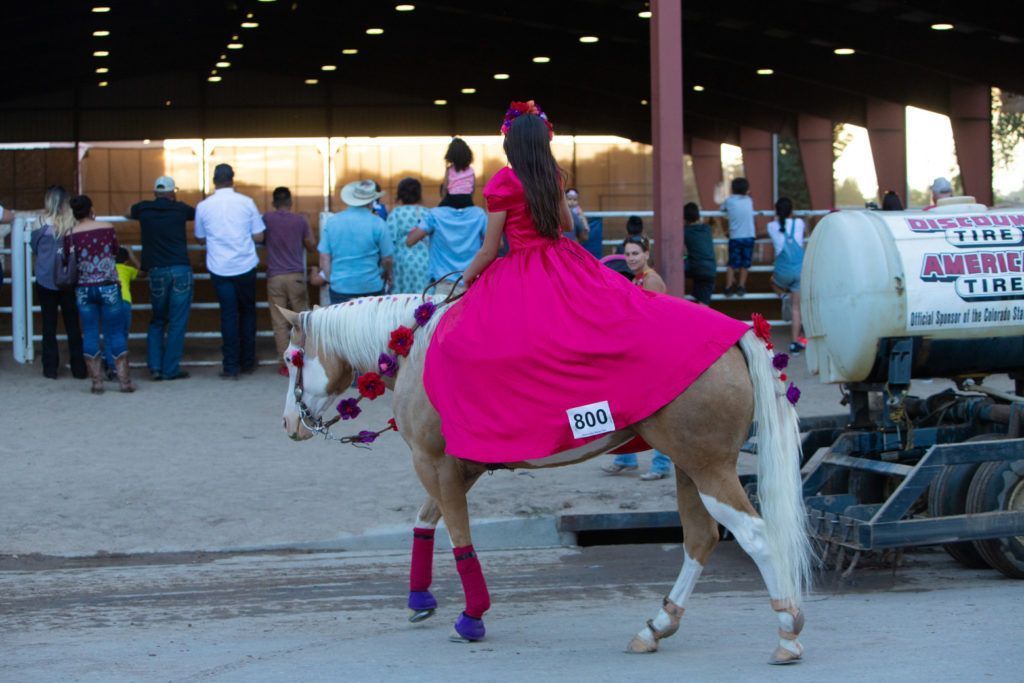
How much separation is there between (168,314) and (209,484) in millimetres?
4084

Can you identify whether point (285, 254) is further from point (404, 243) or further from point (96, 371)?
point (404, 243)

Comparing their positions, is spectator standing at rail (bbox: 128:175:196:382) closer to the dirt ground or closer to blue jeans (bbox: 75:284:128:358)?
blue jeans (bbox: 75:284:128:358)

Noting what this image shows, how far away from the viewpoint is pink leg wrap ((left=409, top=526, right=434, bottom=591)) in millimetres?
6562

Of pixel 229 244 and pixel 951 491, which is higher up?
pixel 229 244

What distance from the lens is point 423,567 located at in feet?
21.5

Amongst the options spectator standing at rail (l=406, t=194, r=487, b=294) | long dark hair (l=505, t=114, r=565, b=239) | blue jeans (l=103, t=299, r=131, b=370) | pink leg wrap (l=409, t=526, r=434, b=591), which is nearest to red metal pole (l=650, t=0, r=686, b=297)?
spectator standing at rail (l=406, t=194, r=487, b=294)

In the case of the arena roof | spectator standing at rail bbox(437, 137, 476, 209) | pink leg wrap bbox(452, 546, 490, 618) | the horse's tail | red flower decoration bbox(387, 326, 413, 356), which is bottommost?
pink leg wrap bbox(452, 546, 490, 618)

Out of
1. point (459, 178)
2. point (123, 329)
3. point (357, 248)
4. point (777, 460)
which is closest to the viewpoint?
point (777, 460)

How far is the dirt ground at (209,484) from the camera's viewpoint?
28.7 feet

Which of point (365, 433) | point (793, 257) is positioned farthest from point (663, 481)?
point (793, 257)

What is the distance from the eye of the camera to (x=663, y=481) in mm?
9633

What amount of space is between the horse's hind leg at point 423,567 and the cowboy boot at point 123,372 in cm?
691

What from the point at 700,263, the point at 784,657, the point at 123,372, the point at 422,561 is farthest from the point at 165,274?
the point at 784,657

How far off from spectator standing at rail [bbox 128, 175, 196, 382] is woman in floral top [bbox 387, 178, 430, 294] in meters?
2.63
